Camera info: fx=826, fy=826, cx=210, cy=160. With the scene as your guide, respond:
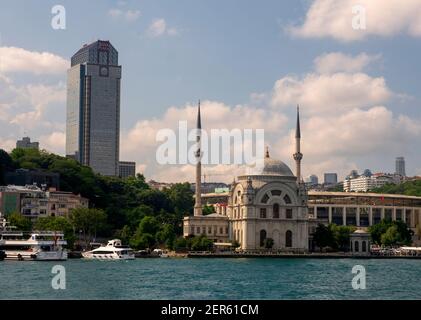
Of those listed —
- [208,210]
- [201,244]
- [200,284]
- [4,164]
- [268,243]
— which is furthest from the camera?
[208,210]

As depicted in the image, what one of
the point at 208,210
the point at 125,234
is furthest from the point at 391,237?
the point at 125,234

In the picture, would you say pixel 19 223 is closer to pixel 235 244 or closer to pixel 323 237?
pixel 235 244

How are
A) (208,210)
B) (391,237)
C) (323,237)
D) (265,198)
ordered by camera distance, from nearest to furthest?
(265,198), (323,237), (391,237), (208,210)

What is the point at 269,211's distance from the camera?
287ft

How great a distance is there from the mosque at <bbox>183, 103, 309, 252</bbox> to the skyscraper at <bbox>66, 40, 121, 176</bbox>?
3627 inches

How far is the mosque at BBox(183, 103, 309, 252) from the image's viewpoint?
86.6 m

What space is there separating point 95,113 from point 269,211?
98956 millimetres

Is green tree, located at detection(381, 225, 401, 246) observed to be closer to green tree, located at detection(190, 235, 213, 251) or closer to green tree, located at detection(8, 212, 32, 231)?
green tree, located at detection(190, 235, 213, 251)

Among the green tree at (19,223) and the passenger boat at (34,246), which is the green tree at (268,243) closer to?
the green tree at (19,223)

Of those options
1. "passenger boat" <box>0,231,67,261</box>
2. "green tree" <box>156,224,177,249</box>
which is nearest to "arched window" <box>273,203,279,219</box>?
"green tree" <box>156,224,177,249</box>

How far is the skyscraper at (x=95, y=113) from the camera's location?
179375mm

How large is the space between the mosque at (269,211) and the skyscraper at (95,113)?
92.1 meters
